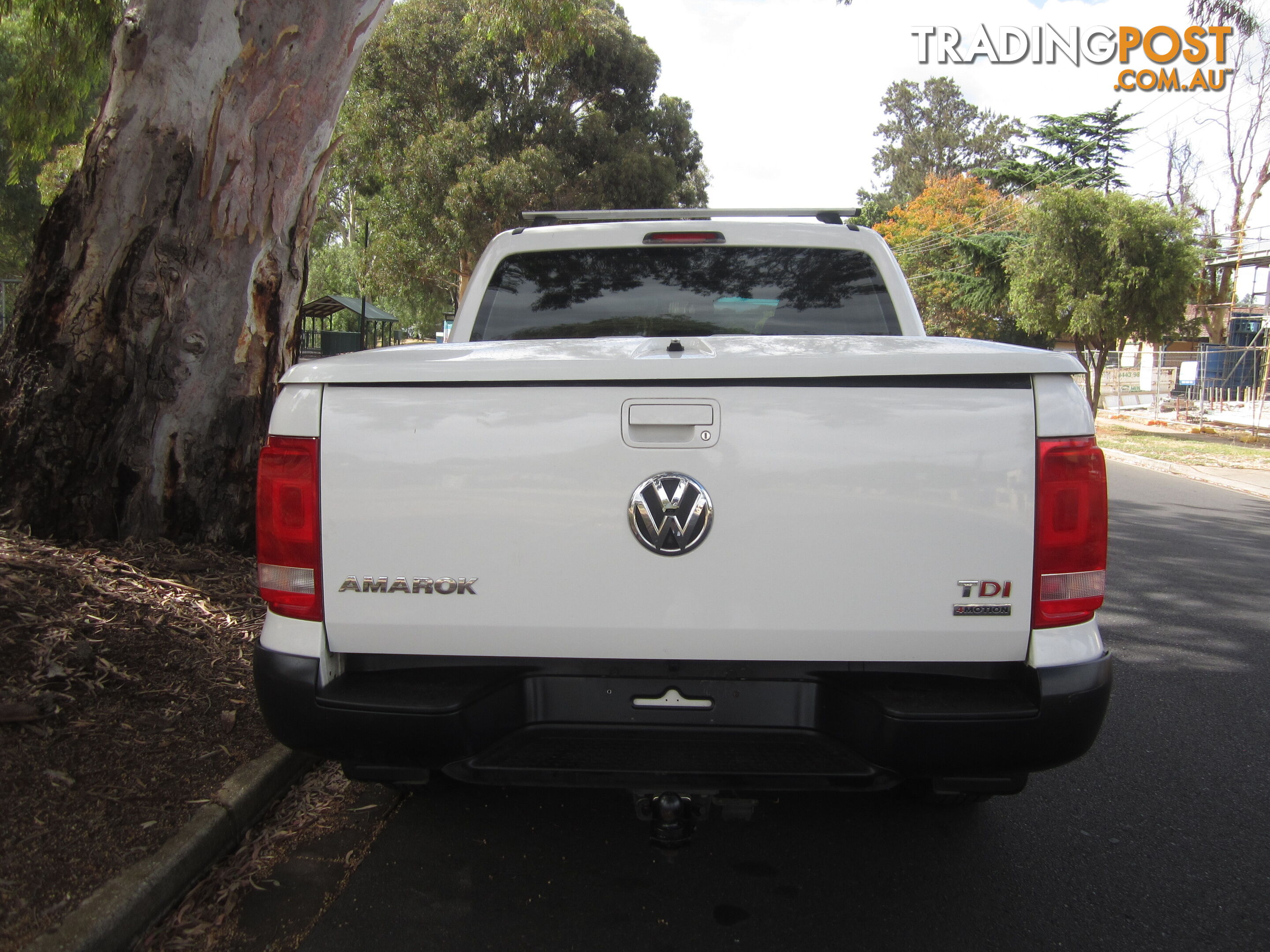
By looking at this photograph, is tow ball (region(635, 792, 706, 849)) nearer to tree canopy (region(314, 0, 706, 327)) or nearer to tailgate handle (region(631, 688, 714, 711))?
tailgate handle (region(631, 688, 714, 711))

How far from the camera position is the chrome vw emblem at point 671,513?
2258 mm

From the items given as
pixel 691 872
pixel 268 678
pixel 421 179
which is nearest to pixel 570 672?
pixel 268 678

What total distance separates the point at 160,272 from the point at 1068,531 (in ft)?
14.7

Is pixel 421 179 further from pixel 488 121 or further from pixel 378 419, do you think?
pixel 378 419

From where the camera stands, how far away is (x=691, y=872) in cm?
297

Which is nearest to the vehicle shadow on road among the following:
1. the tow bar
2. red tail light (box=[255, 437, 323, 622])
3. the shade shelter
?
the tow bar

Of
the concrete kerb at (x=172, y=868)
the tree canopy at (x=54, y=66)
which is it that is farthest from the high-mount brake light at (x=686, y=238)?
the tree canopy at (x=54, y=66)

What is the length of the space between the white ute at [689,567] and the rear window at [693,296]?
1.27 m

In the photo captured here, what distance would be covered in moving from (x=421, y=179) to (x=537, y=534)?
27124mm

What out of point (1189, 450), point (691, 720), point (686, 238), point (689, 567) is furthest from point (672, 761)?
point (1189, 450)

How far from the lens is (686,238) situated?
148 inches

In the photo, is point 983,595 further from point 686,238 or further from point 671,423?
point 686,238

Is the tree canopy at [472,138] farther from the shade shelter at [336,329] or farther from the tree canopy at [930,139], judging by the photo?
the tree canopy at [930,139]

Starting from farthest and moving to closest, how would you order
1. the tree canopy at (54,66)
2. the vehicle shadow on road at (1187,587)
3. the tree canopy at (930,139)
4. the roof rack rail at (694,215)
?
the tree canopy at (930,139)
the tree canopy at (54,66)
the vehicle shadow on road at (1187,587)
the roof rack rail at (694,215)
